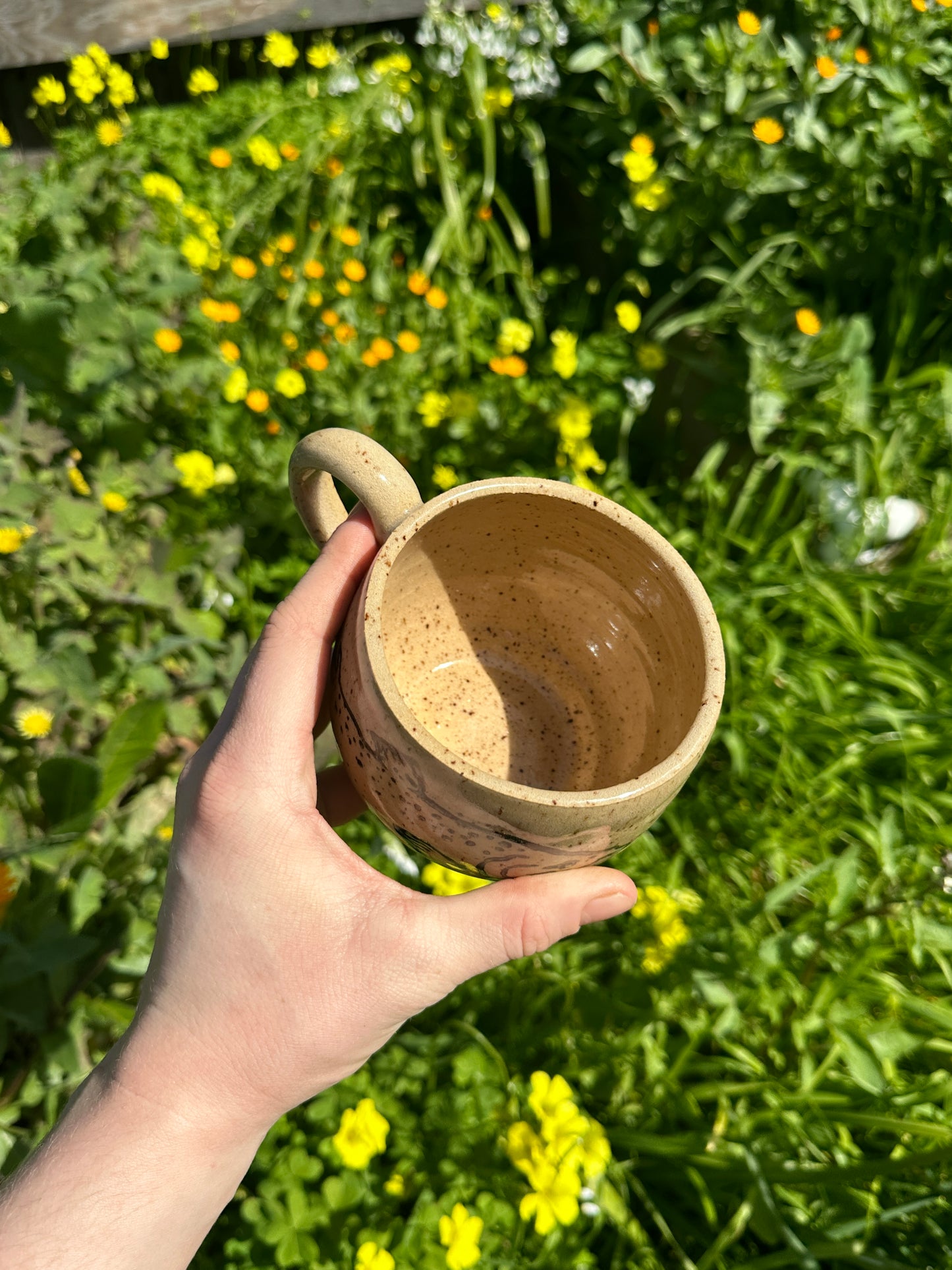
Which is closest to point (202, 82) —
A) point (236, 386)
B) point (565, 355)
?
point (236, 386)

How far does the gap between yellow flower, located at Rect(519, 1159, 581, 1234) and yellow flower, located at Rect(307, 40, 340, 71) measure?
347 centimetres

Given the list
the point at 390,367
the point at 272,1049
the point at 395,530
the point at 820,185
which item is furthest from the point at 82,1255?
the point at 820,185

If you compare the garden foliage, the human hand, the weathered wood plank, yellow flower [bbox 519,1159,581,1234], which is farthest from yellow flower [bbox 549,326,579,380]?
the weathered wood plank

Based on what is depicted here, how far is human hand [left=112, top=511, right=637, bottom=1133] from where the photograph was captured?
1.13 m

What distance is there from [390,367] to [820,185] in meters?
1.37

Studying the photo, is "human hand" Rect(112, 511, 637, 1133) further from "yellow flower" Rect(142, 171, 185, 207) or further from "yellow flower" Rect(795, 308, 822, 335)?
"yellow flower" Rect(142, 171, 185, 207)

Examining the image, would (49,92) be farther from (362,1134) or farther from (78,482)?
(362,1134)

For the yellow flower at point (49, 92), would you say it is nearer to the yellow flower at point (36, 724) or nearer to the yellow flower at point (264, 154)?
the yellow flower at point (264, 154)

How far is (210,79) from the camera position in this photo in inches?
126

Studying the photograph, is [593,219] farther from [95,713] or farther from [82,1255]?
[82,1255]

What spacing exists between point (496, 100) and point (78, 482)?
6.16 ft

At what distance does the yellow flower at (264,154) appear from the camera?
289 cm

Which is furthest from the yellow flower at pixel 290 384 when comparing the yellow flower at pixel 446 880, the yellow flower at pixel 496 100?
the yellow flower at pixel 496 100

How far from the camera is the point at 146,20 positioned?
3.41m
